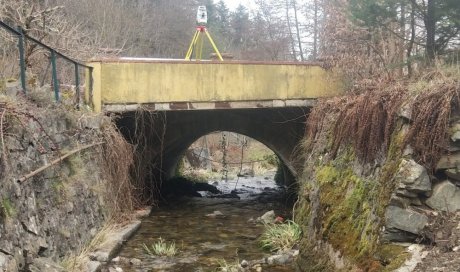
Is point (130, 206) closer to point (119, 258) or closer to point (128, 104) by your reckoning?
point (128, 104)

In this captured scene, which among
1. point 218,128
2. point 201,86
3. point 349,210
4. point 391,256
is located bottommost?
point 391,256

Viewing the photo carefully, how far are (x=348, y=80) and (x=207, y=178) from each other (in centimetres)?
1181

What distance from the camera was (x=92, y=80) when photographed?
10.5 metres

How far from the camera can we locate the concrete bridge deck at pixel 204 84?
10492 mm

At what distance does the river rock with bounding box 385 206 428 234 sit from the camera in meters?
5.61

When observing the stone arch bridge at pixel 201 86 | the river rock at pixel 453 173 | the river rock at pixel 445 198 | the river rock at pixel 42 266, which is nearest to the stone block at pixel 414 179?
the river rock at pixel 445 198

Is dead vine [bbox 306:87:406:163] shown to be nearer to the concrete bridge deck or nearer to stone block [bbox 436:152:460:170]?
stone block [bbox 436:152:460:170]

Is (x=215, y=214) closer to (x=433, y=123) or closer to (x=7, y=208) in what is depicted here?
(x=433, y=123)

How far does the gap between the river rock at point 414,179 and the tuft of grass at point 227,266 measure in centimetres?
299

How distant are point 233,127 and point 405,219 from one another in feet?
31.3

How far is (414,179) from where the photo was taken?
19.0 ft

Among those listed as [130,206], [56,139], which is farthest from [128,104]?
[56,139]

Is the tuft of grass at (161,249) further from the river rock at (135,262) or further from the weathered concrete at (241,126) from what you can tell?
the weathered concrete at (241,126)

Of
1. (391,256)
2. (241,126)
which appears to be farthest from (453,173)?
(241,126)
